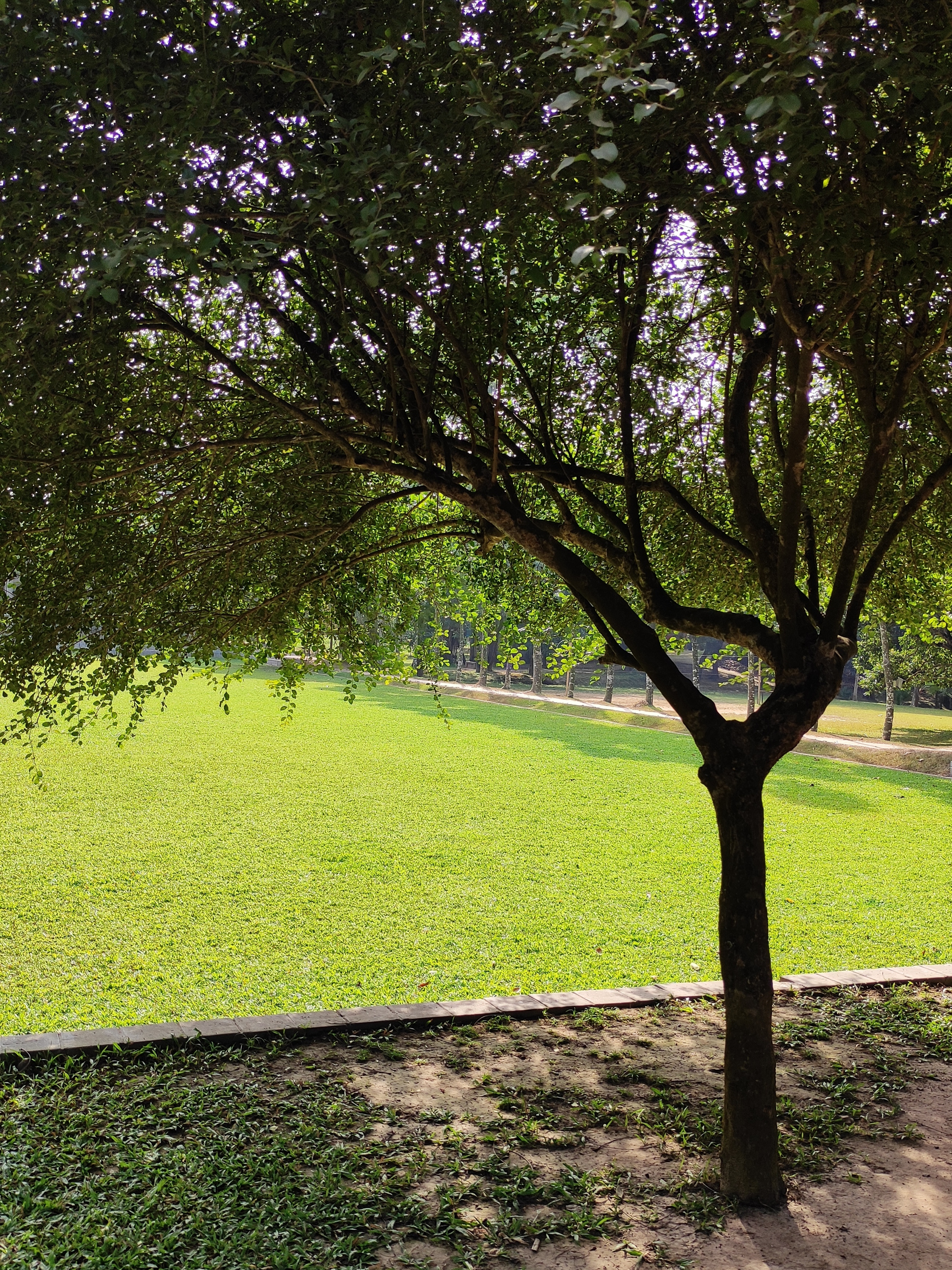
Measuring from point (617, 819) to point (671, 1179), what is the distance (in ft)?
43.2

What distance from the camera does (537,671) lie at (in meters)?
48.9

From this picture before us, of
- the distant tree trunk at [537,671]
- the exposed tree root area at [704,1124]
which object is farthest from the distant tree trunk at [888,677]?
the exposed tree root area at [704,1124]

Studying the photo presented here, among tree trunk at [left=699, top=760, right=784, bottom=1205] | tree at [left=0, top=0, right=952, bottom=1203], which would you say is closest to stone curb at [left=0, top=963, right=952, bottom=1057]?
tree at [left=0, top=0, right=952, bottom=1203]

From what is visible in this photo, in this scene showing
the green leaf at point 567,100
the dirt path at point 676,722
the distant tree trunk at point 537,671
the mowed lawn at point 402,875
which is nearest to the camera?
the green leaf at point 567,100

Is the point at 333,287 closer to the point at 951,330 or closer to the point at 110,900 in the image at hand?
the point at 951,330

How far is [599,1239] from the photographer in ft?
13.9

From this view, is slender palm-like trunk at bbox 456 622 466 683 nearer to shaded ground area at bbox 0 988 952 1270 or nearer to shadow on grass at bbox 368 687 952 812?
shadow on grass at bbox 368 687 952 812

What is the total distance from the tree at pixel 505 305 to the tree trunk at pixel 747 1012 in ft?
0.05

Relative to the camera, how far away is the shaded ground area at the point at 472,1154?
416cm

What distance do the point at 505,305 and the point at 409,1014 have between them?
4.77m

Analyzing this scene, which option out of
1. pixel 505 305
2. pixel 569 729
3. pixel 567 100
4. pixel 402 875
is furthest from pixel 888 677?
pixel 567 100

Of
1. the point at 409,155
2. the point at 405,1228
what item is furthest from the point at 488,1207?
the point at 409,155

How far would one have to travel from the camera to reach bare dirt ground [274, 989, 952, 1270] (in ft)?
13.9

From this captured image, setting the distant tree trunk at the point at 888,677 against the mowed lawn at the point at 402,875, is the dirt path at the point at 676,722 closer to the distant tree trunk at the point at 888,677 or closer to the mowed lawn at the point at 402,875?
the distant tree trunk at the point at 888,677
